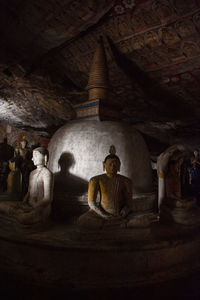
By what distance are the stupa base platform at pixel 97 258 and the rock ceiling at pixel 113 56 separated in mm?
5240

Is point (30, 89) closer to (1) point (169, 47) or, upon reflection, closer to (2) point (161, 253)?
(1) point (169, 47)

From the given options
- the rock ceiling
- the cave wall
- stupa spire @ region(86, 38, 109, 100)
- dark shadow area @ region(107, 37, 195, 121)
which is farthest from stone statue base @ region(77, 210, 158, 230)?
the cave wall

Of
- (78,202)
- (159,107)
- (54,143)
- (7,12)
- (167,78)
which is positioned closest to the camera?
(78,202)

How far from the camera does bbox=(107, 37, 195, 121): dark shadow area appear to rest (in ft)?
22.8

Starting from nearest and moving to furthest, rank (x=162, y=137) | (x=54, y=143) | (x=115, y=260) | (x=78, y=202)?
(x=115, y=260), (x=78, y=202), (x=54, y=143), (x=162, y=137)

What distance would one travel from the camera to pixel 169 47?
6031mm

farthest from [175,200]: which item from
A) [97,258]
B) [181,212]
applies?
[97,258]

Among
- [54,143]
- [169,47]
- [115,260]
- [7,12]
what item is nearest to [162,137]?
[169,47]

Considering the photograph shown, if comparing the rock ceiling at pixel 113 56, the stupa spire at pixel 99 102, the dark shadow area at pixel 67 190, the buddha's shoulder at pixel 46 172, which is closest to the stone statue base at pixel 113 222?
the dark shadow area at pixel 67 190

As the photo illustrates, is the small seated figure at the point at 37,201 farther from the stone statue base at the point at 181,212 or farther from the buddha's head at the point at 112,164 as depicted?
the stone statue base at the point at 181,212

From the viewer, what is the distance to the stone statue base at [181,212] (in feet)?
11.9

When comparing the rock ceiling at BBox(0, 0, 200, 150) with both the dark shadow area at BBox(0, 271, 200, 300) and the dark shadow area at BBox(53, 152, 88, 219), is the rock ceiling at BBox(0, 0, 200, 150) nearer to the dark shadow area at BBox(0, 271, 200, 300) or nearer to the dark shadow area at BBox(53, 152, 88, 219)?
the dark shadow area at BBox(53, 152, 88, 219)

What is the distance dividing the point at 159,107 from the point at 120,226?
6.71 m

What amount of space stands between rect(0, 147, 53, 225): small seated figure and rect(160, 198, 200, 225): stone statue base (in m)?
2.12
